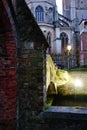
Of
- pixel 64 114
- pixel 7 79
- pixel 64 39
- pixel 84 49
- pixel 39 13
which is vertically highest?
pixel 39 13

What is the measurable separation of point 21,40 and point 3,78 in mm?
911

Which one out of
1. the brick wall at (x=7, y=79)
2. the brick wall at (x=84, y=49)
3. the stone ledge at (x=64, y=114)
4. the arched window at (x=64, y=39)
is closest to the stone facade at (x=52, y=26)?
the arched window at (x=64, y=39)

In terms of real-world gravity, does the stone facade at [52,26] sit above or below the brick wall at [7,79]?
above

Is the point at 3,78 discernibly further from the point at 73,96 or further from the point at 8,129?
the point at 73,96

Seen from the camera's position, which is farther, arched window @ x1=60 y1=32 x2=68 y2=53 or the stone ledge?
arched window @ x1=60 y1=32 x2=68 y2=53

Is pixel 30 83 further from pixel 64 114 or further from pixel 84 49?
pixel 84 49

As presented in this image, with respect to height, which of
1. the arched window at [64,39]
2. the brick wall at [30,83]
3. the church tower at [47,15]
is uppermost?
the church tower at [47,15]

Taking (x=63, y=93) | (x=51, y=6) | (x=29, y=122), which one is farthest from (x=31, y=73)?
(x=51, y=6)

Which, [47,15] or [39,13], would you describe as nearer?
[39,13]

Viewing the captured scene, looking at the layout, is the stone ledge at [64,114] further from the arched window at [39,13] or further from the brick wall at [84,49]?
the arched window at [39,13]

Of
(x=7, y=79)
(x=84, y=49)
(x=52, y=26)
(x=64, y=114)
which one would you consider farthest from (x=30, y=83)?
(x=52, y=26)

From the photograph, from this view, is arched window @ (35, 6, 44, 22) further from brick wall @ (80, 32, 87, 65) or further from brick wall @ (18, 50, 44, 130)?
brick wall @ (18, 50, 44, 130)

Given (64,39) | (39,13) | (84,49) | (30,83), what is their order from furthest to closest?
(64,39) < (39,13) < (84,49) < (30,83)

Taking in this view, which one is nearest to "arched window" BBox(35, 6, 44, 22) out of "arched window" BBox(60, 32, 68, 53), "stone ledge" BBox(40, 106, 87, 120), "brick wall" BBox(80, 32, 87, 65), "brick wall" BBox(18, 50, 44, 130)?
"arched window" BBox(60, 32, 68, 53)
